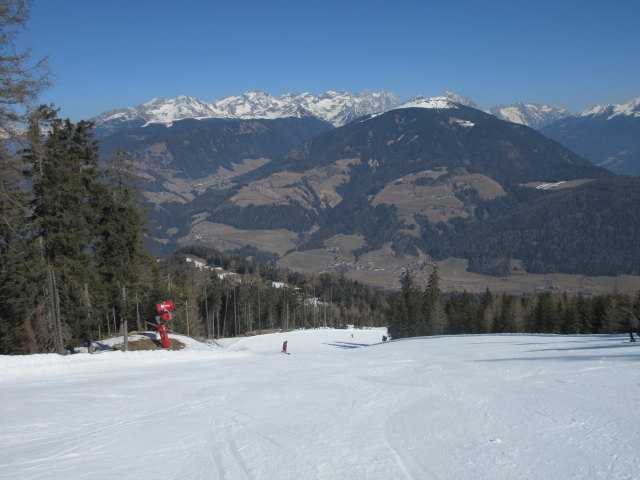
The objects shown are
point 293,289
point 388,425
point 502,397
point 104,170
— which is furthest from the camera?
point 293,289

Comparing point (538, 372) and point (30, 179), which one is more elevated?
point (30, 179)

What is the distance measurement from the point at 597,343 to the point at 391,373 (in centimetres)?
1099

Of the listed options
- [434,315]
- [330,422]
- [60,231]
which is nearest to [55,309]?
[60,231]

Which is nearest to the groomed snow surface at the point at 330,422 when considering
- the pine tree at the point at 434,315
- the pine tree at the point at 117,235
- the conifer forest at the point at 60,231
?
the conifer forest at the point at 60,231

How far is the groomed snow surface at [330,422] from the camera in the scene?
632 centimetres

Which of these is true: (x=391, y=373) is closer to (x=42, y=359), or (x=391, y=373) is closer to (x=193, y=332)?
(x=42, y=359)

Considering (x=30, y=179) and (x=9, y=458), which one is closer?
(x=9, y=458)

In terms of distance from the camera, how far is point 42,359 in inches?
627

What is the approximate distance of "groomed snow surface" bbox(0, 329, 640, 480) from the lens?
20.7 feet

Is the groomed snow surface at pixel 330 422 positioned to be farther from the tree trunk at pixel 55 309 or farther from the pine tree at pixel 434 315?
the pine tree at pixel 434 315

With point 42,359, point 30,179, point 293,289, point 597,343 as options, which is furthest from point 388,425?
point 293,289

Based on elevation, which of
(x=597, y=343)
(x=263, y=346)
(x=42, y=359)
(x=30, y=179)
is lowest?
(x=263, y=346)

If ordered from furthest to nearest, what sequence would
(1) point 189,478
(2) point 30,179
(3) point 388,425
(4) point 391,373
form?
(2) point 30,179, (4) point 391,373, (3) point 388,425, (1) point 189,478

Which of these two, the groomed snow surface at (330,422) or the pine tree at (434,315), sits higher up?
the groomed snow surface at (330,422)
